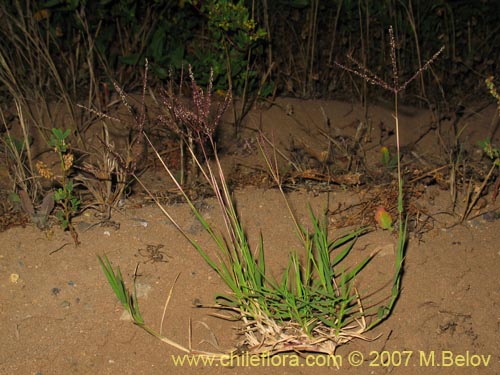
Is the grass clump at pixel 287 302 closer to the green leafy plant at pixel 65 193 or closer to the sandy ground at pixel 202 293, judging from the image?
the sandy ground at pixel 202 293

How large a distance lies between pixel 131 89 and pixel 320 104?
39.7 inches

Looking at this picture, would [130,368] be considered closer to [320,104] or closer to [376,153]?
[376,153]

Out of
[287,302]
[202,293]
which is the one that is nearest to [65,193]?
[202,293]

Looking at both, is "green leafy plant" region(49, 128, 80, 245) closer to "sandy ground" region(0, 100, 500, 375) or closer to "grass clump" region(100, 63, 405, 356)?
"sandy ground" region(0, 100, 500, 375)

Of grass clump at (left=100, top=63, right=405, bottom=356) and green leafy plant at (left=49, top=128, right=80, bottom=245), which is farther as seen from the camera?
green leafy plant at (left=49, top=128, right=80, bottom=245)

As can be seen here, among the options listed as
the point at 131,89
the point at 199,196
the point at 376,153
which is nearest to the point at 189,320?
the point at 199,196

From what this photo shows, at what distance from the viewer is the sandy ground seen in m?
2.00

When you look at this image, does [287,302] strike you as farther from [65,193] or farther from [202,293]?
[65,193]

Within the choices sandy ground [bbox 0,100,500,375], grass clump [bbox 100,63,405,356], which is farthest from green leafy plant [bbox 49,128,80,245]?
grass clump [bbox 100,63,405,356]

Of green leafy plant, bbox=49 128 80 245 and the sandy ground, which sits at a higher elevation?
green leafy plant, bbox=49 128 80 245

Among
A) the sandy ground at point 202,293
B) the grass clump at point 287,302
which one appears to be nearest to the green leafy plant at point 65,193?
the sandy ground at point 202,293

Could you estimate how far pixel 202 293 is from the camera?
218cm

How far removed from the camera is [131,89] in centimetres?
347

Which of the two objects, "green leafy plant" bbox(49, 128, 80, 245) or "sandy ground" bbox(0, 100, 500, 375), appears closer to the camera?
"sandy ground" bbox(0, 100, 500, 375)
